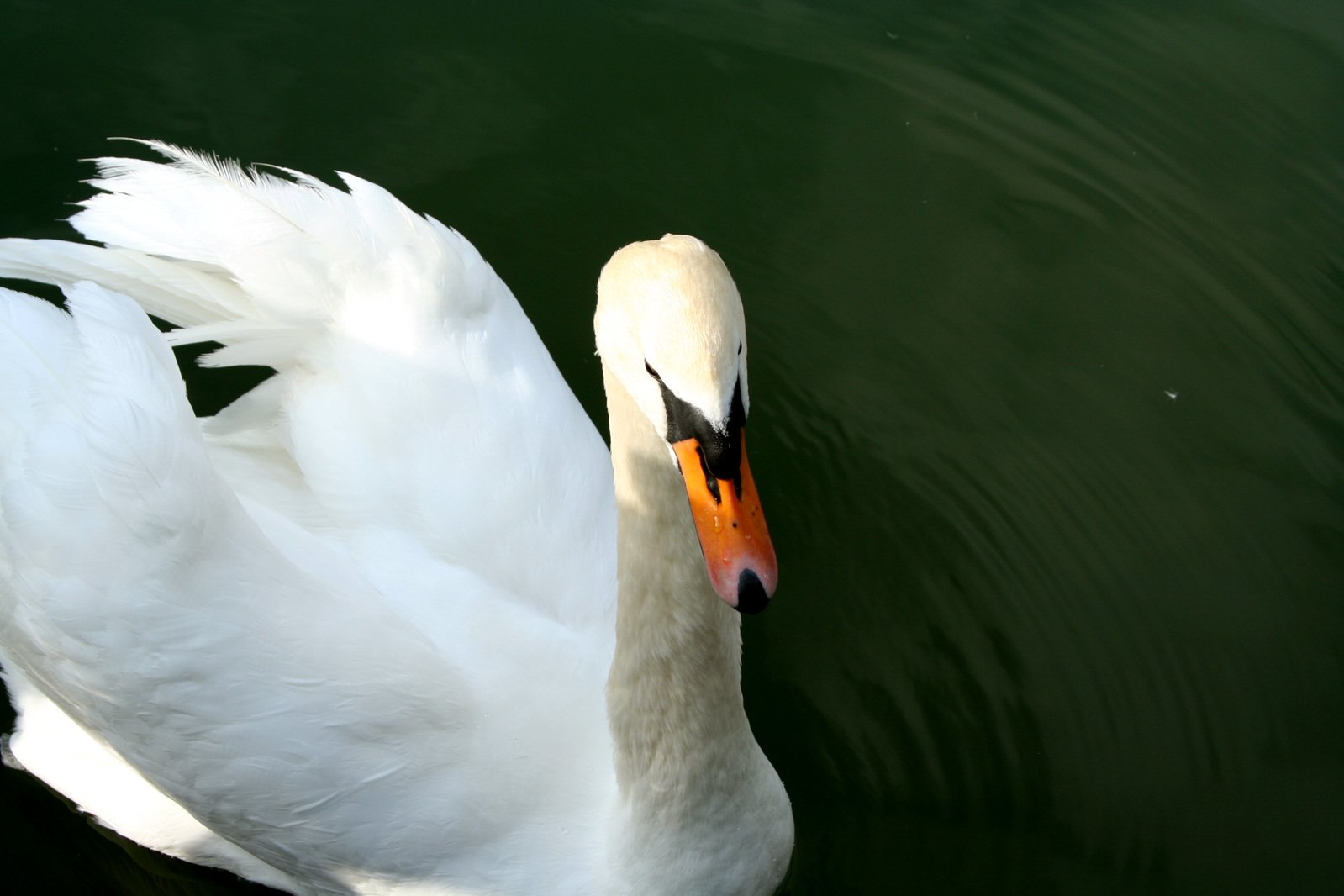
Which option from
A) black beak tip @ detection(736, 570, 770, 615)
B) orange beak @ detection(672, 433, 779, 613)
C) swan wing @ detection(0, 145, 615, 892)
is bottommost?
swan wing @ detection(0, 145, 615, 892)

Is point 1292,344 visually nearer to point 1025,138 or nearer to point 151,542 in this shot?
point 1025,138

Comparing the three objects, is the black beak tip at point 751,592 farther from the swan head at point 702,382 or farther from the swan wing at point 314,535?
the swan wing at point 314,535

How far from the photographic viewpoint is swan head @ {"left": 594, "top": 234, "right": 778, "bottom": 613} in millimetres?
2516

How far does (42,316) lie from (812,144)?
4.27 meters

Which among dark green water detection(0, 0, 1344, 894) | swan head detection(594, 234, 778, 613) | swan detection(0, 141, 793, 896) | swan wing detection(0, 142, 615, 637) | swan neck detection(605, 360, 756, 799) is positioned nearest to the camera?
swan head detection(594, 234, 778, 613)

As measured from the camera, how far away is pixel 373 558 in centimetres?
380

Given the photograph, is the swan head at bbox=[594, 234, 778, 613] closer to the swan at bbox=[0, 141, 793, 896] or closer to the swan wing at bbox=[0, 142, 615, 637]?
the swan at bbox=[0, 141, 793, 896]

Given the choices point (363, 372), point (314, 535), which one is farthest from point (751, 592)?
point (363, 372)

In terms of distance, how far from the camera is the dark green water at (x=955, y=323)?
14.8ft

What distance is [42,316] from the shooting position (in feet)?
11.5

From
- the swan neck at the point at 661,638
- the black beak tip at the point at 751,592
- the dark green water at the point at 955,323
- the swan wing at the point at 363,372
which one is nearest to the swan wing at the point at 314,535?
the swan wing at the point at 363,372

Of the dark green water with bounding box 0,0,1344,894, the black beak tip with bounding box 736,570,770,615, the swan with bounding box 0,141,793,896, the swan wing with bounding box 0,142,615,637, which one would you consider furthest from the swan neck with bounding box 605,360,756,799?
the dark green water with bounding box 0,0,1344,894

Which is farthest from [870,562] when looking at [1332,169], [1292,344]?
[1332,169]

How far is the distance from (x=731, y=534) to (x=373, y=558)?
153cm
